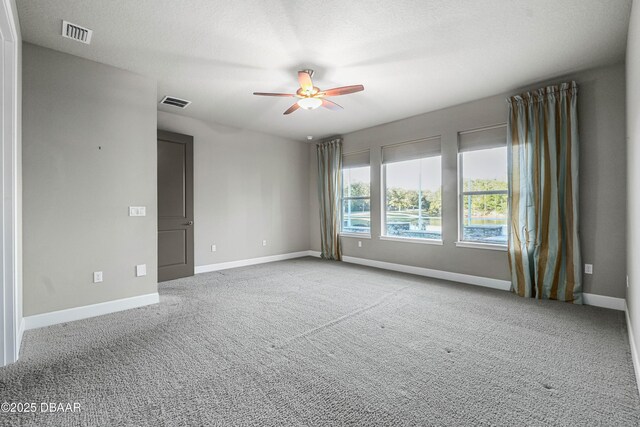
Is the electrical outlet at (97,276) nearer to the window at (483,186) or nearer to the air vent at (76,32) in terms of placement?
the air vent at (76,32)

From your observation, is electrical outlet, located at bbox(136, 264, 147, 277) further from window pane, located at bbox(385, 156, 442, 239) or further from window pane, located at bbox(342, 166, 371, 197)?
window pane, located at bbox(342, 166, 371, 197)

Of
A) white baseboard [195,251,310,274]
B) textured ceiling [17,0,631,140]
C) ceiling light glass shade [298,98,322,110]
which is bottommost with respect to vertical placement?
white baseboard [195,251,310,274]

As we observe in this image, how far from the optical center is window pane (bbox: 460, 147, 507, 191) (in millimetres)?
4172

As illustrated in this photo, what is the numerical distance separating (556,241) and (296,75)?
370 cm

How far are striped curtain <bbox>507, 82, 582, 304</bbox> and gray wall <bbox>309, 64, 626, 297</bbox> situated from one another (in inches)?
5.9

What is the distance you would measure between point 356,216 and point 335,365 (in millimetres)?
4396

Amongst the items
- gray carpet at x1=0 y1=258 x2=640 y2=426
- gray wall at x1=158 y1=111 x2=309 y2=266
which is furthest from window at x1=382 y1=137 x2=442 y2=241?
gray wall at x1=158 y1=111 x2=309 y2=266

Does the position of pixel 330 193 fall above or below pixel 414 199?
above

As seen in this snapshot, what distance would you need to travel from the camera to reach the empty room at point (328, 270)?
6.11ft

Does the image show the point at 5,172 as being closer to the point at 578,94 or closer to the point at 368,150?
the point at 368,150

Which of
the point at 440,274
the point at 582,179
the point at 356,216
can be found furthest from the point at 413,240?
the point at 582,179

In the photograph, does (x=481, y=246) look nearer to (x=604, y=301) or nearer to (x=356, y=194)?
(x=604, y=301)

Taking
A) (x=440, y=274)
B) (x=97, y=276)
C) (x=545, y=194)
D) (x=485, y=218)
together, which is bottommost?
(x=440, y=274)

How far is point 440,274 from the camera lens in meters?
4.73
